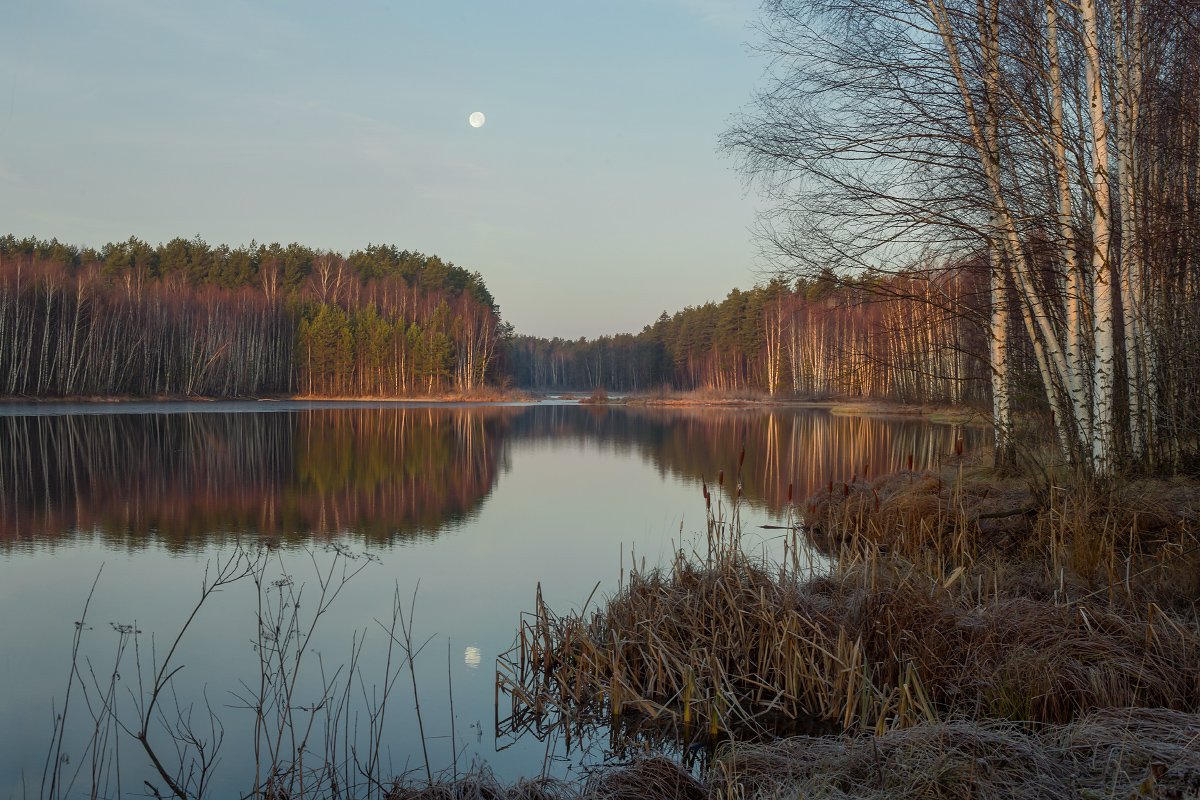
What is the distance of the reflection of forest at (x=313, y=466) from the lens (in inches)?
461

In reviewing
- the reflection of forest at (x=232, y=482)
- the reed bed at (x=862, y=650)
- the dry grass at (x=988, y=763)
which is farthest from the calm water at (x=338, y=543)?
the dry grass at (x=988, y=763)

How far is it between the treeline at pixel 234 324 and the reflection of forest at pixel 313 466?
55.1 ft

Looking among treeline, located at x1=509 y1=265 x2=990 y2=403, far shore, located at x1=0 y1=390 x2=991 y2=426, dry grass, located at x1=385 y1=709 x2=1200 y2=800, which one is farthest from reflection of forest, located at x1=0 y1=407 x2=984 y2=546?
far shore, located at x1=0 y1=390 x2=991 y2=426

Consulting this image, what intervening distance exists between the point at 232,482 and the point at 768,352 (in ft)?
187

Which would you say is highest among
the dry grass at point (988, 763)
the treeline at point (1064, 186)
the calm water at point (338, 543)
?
the treeline at point (1064, 186)

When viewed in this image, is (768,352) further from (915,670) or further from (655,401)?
(915,670)

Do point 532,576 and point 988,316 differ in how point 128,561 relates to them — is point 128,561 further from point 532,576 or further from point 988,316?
point 988,316

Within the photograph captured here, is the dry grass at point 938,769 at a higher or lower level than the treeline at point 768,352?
lower

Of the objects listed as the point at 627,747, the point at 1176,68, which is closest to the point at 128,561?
the point at 627,747

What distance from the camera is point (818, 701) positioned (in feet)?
16.3

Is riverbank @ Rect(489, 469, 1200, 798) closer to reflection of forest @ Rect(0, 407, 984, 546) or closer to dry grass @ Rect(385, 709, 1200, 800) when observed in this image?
dry grass @ Rect(385, 709, 1200, 800)

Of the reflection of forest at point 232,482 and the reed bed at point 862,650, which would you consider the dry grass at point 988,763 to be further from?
the reflection of forest at point 232,482

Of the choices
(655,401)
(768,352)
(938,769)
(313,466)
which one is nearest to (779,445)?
(313,466)

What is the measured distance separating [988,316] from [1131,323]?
5.86 ft
